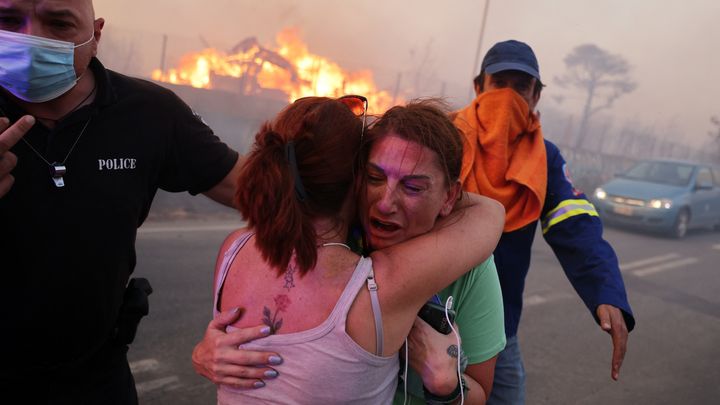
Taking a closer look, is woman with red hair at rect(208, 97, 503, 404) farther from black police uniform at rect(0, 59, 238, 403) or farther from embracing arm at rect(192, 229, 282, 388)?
black police uniform at rect(0, 59, 238, 403)

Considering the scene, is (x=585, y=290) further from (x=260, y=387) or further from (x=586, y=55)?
(x=586, y=55)

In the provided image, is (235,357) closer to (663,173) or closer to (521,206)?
(521,206)

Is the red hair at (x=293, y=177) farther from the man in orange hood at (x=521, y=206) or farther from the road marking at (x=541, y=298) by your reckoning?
the road marking at (x=541, y=298)

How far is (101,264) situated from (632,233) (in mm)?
11801

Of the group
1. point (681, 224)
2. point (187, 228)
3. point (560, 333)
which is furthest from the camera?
point (681, 224)

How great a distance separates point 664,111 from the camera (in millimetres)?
28984

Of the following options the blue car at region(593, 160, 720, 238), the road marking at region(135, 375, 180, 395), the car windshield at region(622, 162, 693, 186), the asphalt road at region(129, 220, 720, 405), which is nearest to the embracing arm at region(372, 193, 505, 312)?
the asphalt road at region(129, 220, 720, 405)

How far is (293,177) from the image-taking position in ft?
4.23

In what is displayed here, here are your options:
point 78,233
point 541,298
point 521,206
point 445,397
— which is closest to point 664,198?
point 541,298

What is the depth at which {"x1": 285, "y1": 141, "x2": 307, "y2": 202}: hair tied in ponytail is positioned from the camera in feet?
4.23

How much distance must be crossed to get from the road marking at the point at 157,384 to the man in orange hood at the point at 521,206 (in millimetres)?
2163

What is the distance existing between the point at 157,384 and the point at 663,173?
11.9 metres

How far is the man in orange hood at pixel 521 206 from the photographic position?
234cm

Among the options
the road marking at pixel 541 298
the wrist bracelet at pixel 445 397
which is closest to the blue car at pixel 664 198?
the road marking at pixel 541 298
